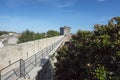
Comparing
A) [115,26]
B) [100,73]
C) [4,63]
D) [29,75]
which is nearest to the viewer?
[100,73]

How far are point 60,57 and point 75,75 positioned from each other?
1.47 m

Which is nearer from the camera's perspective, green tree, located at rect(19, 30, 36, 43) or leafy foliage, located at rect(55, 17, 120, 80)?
leafy foliage, located at rect(55, 17, 120, 80)

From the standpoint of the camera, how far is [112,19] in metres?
7.13

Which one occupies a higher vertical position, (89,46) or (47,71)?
(89,46)

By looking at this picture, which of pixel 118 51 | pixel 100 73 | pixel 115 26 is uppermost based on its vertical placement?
pixel 115 26

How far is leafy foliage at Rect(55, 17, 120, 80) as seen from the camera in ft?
19.0

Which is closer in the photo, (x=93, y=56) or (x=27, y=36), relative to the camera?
(x=93, y=56)

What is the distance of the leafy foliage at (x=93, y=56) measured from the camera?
228 inches

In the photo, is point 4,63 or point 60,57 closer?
point 60,57

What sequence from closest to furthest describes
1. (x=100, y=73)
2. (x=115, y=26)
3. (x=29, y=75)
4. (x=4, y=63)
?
(x=100, y=73) → (x=115, y=26) → (x=29, y=75) → (x=4, y=63)

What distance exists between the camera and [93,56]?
253 inches

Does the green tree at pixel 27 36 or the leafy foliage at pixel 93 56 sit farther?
the green tree at pixel 27 36

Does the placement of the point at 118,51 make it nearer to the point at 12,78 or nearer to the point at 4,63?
the point at 12,78

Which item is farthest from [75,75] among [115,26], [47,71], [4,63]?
[4,63]
